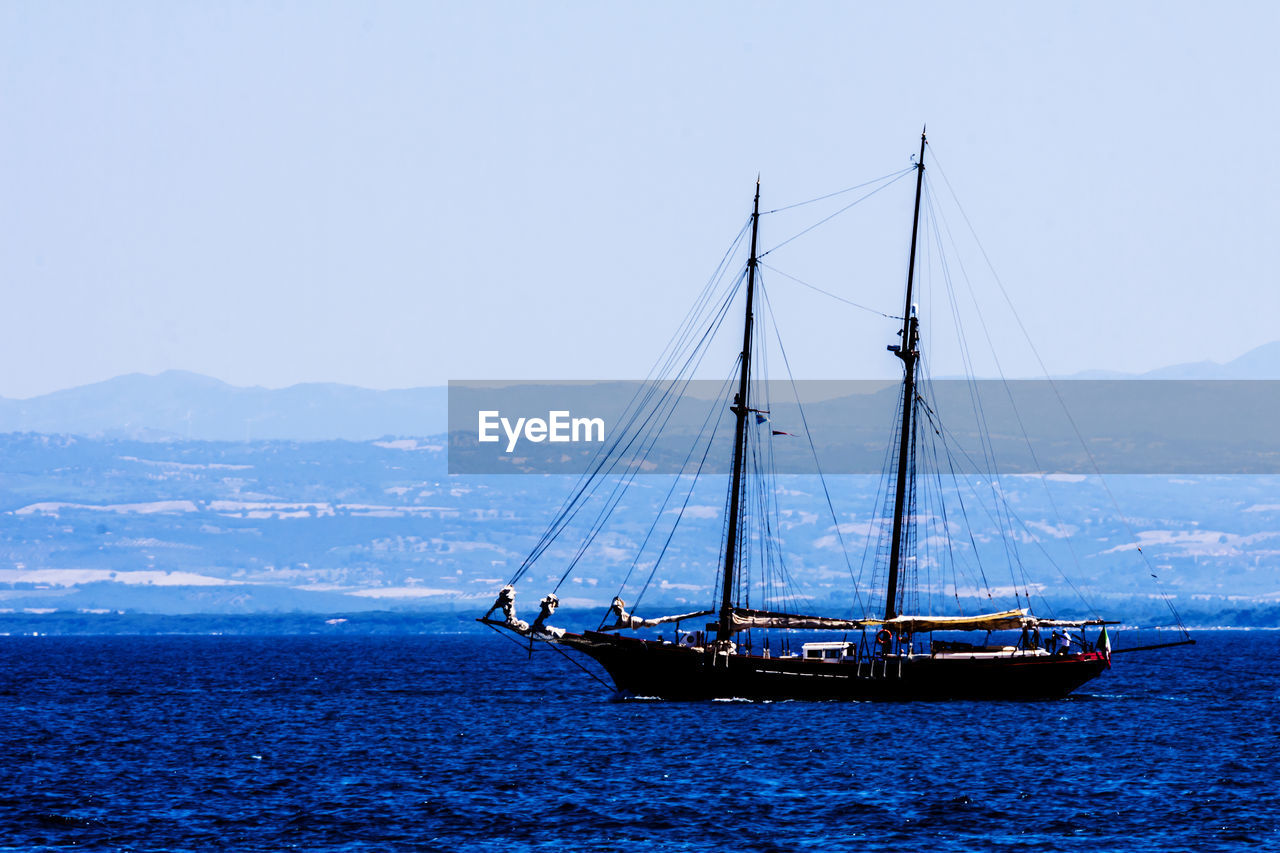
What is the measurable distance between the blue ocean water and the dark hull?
1346mm

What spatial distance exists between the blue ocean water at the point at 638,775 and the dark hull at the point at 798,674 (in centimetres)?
135

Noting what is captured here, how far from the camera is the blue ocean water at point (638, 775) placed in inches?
2264

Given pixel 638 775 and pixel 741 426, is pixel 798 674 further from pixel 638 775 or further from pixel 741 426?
pixel 638 775

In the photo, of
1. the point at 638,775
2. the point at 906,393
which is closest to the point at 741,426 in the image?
the point at 906,393

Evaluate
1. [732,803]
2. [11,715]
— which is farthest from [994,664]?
[11,715]

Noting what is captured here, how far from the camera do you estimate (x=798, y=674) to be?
99.9 meters

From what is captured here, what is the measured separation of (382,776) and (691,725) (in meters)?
22.4

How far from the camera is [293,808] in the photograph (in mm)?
63219

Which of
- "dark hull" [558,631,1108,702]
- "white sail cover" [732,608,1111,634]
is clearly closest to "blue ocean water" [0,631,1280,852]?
"dark hull" [558,631,1108,702]

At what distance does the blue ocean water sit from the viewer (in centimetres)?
5750

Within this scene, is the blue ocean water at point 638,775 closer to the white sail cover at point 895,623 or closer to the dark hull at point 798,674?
the dark hull at point 798,674

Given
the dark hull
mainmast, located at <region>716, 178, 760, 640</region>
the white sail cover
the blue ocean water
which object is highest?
mainmast, located at <region>716, 178, 760, 640</region>

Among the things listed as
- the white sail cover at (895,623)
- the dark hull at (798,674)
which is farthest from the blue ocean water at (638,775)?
the white sail cover at (895,623)

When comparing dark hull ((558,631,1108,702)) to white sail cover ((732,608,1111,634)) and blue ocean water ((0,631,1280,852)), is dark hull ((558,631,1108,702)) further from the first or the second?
white sail cover ((732,608,1111,634))
